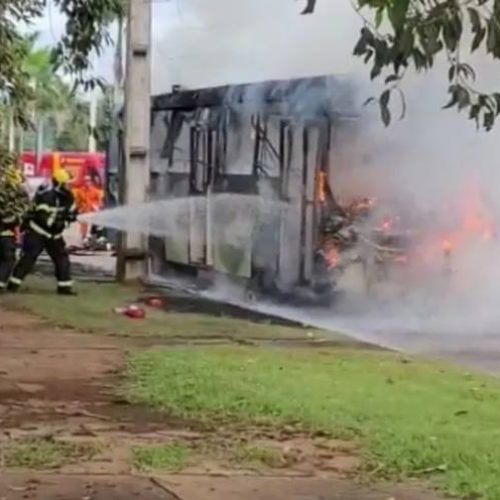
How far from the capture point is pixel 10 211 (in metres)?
16.4

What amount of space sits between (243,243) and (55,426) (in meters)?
9.35

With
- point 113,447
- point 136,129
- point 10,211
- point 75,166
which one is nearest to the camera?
point 113,447

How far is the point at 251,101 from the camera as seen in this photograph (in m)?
17.2

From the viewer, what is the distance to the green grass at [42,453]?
704 centimetres

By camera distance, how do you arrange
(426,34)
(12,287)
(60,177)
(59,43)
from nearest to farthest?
(426,34)
(59,43)
(60,177)
(12,287)

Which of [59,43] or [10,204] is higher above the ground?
[59,43]

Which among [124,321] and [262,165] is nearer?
[124,321]

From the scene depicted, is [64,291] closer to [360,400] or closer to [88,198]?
[360,400]

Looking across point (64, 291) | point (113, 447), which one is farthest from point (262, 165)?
point (113, 447)

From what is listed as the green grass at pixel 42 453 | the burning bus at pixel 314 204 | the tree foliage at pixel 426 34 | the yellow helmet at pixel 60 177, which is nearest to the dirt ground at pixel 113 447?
the green grass at pixel 42 453

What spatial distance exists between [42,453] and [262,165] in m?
10.00

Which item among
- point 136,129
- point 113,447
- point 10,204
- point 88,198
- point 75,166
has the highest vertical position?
point 136,129

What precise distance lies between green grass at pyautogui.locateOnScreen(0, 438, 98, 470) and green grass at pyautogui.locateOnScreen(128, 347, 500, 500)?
3.91ft

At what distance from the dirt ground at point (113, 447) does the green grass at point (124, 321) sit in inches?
85.9
